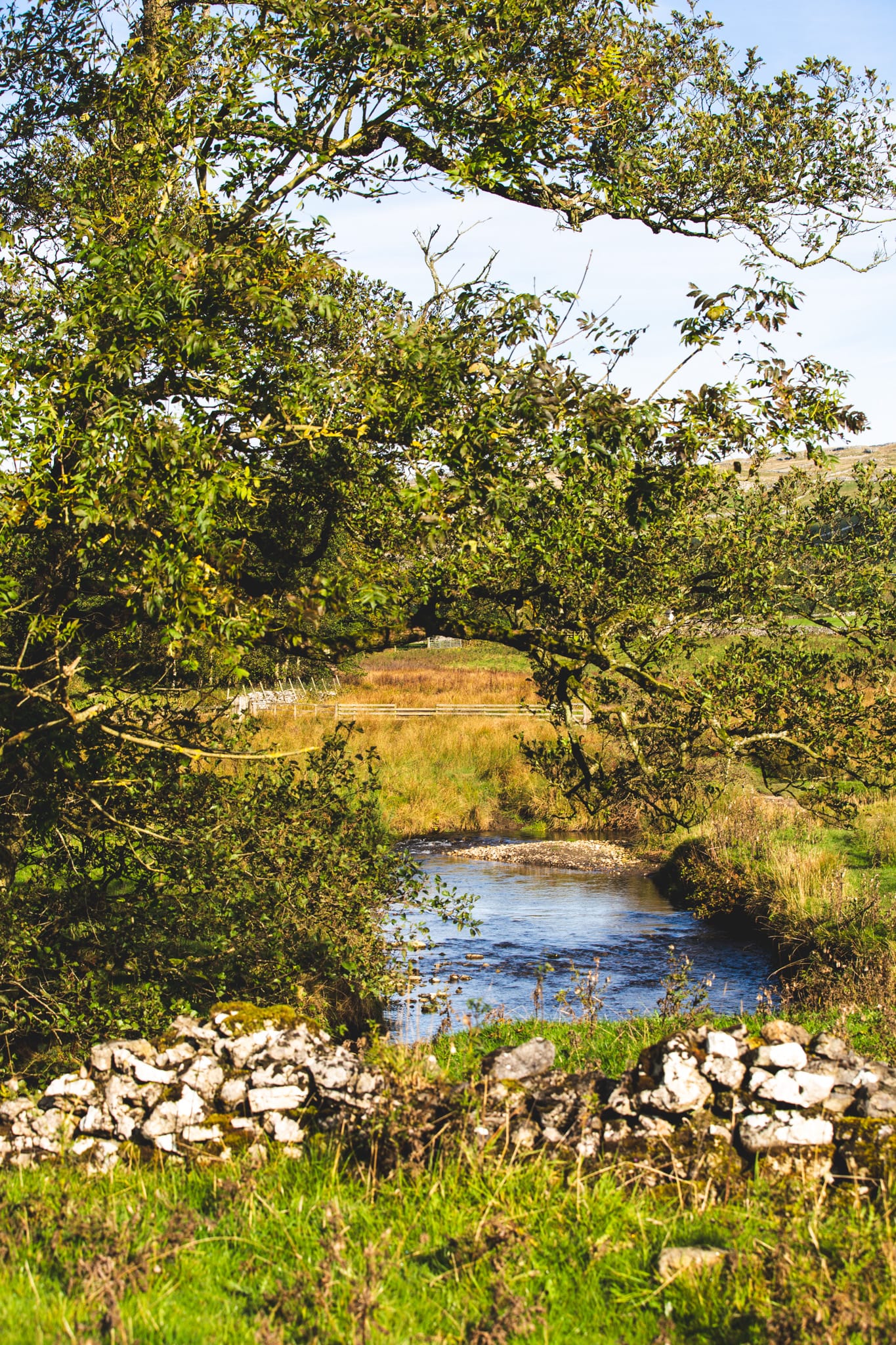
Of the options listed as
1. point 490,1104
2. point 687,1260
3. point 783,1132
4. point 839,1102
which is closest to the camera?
point 687,1260

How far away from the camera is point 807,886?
18344 mm

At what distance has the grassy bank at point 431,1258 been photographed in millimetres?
3580

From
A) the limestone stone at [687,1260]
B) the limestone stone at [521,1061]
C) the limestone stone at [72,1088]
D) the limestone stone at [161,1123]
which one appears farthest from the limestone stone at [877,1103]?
the limestone stone at [72,1088]

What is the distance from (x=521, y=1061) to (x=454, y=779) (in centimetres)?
2670

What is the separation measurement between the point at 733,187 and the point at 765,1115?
907cm

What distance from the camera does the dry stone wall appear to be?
16.5ft

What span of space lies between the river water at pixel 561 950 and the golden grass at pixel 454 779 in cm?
467

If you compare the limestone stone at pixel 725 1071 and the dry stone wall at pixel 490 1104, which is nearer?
the dry stone wall at pixel 490 1104

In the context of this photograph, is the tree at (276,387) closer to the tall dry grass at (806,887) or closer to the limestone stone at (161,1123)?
the limestone stone at (161,1123)

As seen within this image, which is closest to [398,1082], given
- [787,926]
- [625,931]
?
[787,926]

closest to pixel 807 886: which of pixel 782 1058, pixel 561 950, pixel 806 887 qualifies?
pixel 806 887

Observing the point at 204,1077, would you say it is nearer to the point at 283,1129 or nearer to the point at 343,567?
the point at 283,1129

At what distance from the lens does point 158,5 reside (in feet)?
33.2

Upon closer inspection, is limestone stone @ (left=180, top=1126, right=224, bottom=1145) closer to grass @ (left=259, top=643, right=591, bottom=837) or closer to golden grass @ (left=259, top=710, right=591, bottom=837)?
grass @ (left=259, top=643, right=591, bottom=837)
